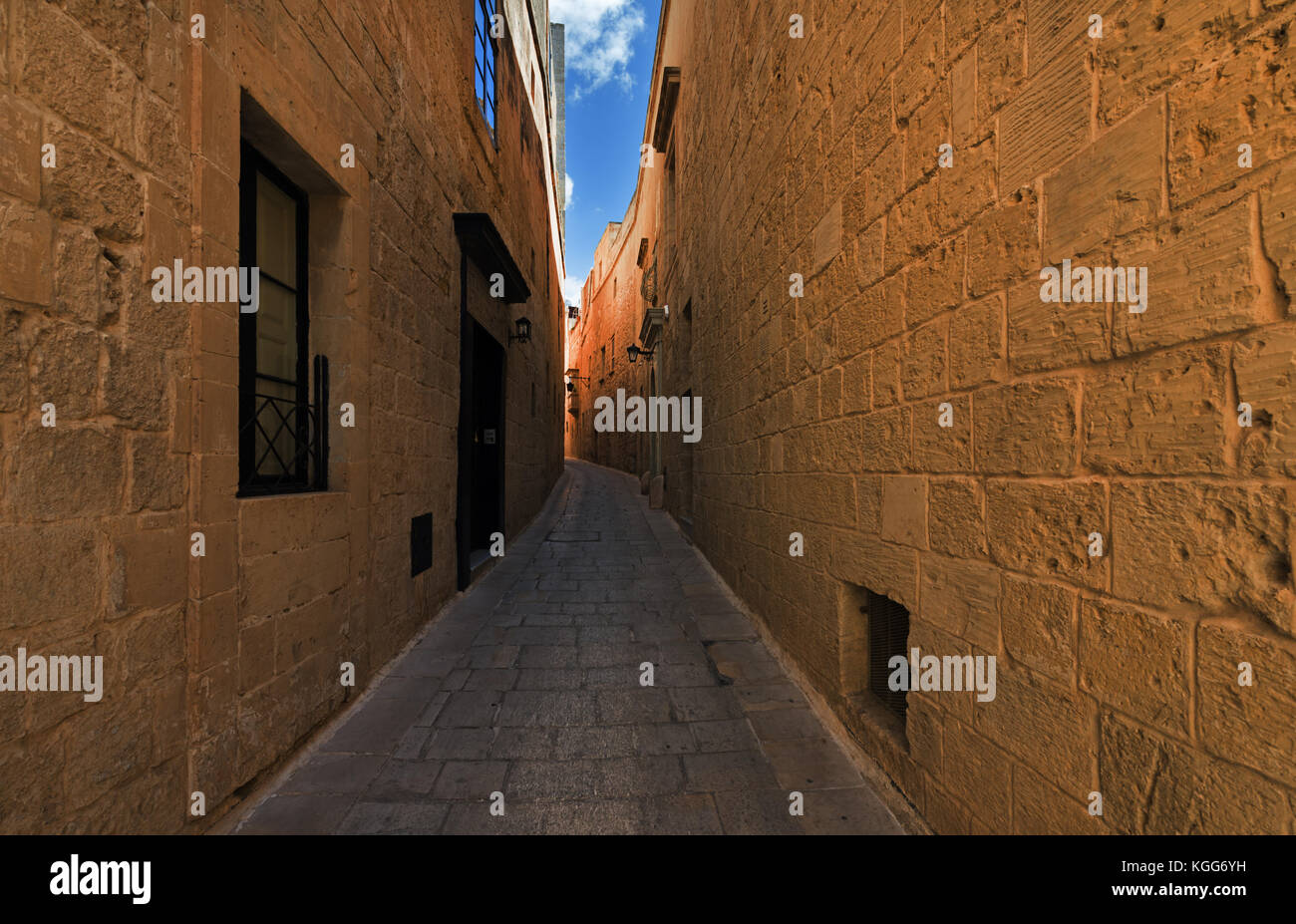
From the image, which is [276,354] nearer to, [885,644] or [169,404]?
[169,404]

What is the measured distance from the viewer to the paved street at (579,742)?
2.09 m

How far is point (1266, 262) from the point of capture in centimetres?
99

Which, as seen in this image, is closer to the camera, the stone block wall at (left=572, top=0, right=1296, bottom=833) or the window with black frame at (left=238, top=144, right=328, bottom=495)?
the stone block wall at (left=572, top=0, right=1296, bottom=833)

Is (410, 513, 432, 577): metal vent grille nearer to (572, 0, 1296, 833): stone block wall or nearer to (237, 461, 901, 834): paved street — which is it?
(237, 461, 901, 834): paved street

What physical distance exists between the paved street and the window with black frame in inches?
54.7

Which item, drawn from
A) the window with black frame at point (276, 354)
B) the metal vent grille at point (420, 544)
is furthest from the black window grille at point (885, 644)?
the metal vent grille at point (420, 544)

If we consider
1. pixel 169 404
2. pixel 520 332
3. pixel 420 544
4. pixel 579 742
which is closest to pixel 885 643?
pixel 579 742

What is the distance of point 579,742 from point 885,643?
1575mm

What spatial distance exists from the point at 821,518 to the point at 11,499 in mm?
3070

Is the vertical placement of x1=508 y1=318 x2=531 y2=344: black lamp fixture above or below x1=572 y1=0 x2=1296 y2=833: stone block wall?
above

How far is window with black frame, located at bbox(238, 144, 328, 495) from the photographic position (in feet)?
8.45

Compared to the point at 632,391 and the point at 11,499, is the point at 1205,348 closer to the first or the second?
the point at 11,499

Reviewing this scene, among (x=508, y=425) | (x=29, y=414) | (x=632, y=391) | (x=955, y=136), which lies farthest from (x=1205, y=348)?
(x=632, y=391)

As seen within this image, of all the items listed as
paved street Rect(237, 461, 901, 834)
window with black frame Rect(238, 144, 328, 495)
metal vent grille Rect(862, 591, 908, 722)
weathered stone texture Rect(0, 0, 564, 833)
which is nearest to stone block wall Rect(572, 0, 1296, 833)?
metal vent grille Rect(862, 591, 908, 722)
